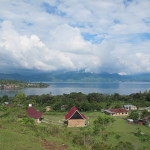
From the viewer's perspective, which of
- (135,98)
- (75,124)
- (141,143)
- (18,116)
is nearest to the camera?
(141,143)

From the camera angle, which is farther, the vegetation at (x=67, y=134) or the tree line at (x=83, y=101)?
the tree line at (x=83, y=101)

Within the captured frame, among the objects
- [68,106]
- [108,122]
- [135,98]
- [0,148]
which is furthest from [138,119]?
[135,98]

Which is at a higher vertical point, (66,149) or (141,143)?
(66,149)

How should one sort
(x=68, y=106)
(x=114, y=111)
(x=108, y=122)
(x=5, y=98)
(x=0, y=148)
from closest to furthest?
1. (x=0, y=148)
2. (x=108, y=122)
3. (x=114, y=111)
4. (x=68, y=106)
5. (x=5, y=98)

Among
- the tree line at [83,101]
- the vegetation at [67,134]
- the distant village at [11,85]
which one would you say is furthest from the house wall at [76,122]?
the distant village at [11,85]

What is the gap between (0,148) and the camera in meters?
8.29

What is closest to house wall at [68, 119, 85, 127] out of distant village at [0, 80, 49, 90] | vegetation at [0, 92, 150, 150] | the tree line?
vegetation at [0, 92, 150, 150]

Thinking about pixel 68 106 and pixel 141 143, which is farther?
pixel 68 106

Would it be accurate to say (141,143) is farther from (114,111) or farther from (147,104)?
(147,104)

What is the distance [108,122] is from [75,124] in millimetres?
4774

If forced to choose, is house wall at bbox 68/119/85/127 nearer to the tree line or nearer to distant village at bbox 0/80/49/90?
the tree line

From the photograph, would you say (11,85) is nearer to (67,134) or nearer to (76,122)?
(76,122)

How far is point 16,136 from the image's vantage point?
10.4 metres

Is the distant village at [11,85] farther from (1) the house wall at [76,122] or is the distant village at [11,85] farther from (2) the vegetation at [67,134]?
(1) the house wall at [76,122]
